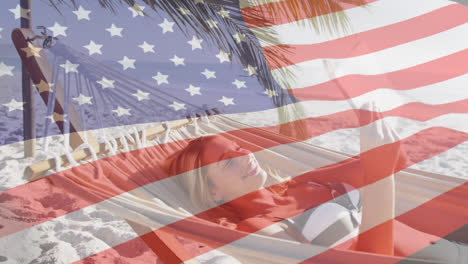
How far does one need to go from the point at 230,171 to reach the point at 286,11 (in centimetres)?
99

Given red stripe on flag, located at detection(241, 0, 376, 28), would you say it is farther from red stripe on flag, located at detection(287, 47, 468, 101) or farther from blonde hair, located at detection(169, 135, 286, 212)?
blonde hair, located at detection(169, 135, 286, 212)

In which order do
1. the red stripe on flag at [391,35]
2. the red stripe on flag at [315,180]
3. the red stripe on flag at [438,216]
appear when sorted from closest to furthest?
1. the red stripe on flag at [315,180]
2. the red stripe on flag at [438,216]
3. the red stripe on flag at [391,35]

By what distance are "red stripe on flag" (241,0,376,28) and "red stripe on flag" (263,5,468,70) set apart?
18cm

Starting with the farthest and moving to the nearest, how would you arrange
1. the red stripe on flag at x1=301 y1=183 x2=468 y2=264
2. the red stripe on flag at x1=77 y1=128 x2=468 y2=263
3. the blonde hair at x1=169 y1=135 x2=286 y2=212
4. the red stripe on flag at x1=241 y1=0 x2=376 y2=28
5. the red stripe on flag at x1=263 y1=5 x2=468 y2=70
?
the red stripe on flag at x1=241 y1=0 x2=376 y2=28 < the red stripe on flag at x1=263 y1=5 x2=468 y2=70 < the blonde hair at x1=169 y1=135 x2=286 y2=212 < the red stripe on flag at x1=301 y1=183 x2=468 y2=264 < the red stripe on flag at x1=77 y1=128 x2=468 y2=263

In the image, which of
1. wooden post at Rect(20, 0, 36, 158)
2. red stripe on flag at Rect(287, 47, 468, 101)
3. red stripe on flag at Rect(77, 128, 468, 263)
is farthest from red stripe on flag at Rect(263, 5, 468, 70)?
wooden post at Rect(20, 0, 36, 158)

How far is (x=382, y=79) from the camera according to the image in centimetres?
143

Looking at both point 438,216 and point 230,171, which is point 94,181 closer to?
point 230,171

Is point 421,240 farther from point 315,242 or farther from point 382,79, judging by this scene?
point 382,79

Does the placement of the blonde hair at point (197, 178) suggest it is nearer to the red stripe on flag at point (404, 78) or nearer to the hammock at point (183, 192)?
the hammock at point (183, 192)

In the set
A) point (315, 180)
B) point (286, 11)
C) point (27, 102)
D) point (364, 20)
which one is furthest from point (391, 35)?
point (27, 102)

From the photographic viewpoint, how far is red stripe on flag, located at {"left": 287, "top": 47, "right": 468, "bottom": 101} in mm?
1363

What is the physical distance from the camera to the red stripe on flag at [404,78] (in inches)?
53.7

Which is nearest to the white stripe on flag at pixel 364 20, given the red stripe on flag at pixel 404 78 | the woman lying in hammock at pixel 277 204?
the red stripe on flag at pixel 404 78

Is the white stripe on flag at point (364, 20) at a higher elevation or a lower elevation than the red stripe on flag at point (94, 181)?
higher
